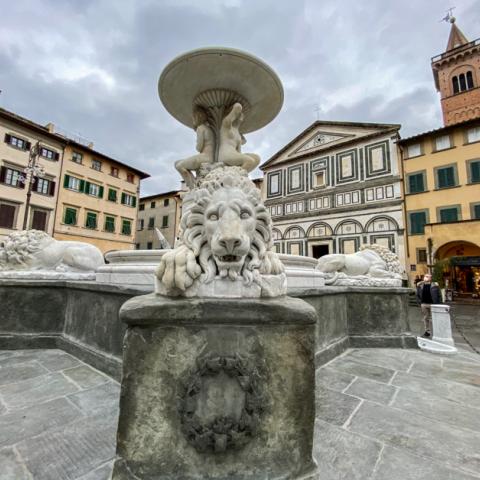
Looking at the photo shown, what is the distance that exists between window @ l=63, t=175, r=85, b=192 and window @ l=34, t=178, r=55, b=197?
0.99 metres

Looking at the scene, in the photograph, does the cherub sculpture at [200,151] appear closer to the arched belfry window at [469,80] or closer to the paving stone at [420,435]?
the paving stone at [420,435]

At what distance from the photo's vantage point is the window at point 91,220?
2302 centimetres

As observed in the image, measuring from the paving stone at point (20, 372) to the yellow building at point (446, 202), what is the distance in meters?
21.0

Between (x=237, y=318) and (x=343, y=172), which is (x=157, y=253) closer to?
(x=237, y=318)

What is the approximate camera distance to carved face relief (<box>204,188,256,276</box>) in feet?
Answer: 4.69

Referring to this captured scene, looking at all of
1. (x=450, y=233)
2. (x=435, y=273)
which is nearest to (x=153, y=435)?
(x=435, y=273)

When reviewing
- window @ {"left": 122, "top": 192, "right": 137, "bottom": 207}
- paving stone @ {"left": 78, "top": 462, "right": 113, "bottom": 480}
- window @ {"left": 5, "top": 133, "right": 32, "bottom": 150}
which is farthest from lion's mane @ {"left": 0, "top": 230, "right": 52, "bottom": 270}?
window @ {"left": 122, "top": 192, "right": 137, "bottom": 207}

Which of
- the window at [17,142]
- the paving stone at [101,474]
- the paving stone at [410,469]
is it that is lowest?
the paving stone at [410,469]

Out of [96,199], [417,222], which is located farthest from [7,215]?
[417,222]

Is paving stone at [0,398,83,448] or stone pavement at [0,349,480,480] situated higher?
paving stone at [0,398,83,448]

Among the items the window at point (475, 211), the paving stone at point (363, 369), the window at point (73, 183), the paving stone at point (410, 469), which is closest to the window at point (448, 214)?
the window at point (475, 211)

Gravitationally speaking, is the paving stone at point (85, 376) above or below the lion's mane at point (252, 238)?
below

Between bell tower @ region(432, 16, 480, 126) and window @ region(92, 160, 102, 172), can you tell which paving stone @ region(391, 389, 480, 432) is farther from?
bell tower @ region(432, 16, 480, 126)

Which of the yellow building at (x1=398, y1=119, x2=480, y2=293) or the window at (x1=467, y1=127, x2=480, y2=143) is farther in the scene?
the window at (x1=467, y1=127, x2=480, y2=143)
